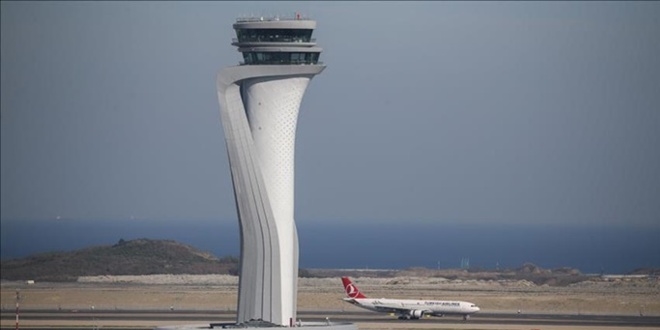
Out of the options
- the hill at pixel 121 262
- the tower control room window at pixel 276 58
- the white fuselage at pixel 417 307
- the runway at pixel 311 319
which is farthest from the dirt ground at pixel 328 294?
the tower control room window at pixel 276 58

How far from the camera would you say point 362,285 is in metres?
181

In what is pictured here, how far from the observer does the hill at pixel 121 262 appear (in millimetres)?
177750

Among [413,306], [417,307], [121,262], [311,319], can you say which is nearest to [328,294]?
[413,306]

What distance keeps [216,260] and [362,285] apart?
20693 millimetres

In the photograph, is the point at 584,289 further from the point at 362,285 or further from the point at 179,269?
the point at 179,269

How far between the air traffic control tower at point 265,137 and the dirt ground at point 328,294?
30136 mm

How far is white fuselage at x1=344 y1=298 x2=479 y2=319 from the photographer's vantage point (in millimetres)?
146375

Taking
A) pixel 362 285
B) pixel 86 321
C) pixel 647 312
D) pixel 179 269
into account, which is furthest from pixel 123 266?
pixel 647 312

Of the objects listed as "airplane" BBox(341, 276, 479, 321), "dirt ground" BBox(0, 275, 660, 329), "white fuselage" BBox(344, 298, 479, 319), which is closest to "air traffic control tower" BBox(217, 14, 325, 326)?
"dirt ground" BBox(0, 275, 660, 329)

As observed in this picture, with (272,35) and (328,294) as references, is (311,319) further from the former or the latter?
(272,35)

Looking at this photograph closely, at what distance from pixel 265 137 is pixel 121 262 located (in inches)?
3278

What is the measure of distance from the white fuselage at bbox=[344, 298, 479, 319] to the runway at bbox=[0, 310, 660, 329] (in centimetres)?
62

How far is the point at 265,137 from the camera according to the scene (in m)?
105

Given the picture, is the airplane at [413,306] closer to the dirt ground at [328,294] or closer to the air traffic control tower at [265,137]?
the dirt ground at [328,294]
